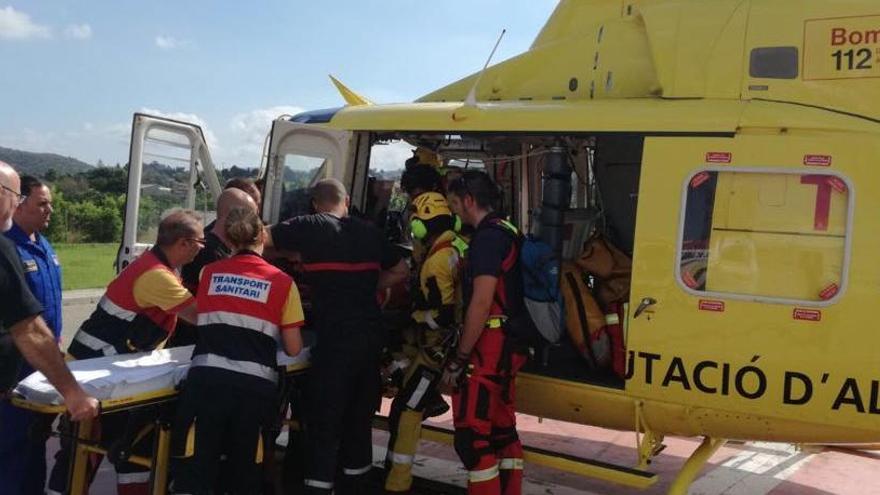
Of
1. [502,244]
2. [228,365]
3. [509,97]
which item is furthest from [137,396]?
[509,97]

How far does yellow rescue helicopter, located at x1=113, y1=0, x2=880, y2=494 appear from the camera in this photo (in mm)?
3584

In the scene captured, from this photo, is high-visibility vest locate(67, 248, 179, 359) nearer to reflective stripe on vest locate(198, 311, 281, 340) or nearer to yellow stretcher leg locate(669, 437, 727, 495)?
reflective stripe on vest locate(198, 311, 281, 340)

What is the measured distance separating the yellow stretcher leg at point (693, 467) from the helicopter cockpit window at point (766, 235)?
0.94 meters

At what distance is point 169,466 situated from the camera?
394cm

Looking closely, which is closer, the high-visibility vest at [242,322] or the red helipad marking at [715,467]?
the high-visibility vest at [242,322]

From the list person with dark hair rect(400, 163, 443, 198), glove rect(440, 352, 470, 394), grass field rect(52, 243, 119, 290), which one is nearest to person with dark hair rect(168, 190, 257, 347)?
person with dark hair rect(400, 163, 443, 198)

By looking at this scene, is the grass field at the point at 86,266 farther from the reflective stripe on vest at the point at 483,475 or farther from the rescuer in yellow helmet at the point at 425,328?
the reflective stripe on vest at the point at 483,475

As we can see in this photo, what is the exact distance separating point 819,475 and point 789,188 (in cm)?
331

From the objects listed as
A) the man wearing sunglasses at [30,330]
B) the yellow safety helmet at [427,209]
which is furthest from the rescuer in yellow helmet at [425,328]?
the man wearing sunglasses at [30,330]

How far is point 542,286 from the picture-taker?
4465 millimetres

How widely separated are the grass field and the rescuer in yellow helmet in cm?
1218

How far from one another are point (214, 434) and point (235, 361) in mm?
374

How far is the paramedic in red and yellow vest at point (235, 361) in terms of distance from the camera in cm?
360

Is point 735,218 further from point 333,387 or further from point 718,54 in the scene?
point 333,387
